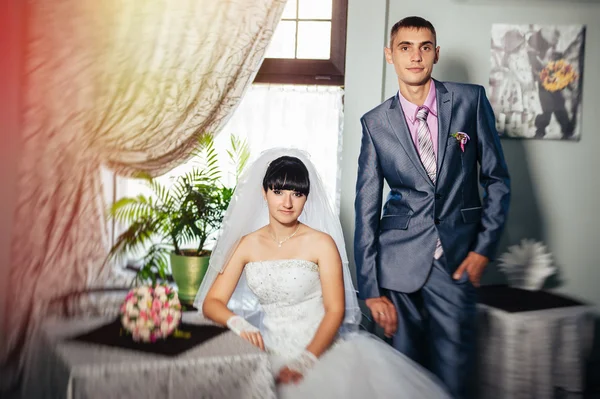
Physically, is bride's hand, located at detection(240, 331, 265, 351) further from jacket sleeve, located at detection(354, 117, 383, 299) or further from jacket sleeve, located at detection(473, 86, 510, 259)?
jacket sleeve, located at detection(473, 86, 510, 259)

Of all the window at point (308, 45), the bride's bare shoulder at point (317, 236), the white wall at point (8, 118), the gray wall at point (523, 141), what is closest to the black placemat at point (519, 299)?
the gray wall at point (523, 141)

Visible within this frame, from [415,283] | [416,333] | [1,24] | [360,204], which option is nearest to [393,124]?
[360,204]

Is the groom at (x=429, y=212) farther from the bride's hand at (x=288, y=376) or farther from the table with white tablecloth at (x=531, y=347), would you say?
the bride's hand at (x=288, y=376)

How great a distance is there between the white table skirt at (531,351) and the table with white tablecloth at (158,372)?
1224mm

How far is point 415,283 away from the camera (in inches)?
88.7

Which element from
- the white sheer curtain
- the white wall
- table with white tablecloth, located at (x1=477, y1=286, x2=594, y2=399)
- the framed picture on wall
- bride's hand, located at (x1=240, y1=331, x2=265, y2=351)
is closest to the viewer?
bride's hand, located at (x1=240, y1=331, x2=265, y2=351)

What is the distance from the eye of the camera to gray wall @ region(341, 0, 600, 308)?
10.1 feet

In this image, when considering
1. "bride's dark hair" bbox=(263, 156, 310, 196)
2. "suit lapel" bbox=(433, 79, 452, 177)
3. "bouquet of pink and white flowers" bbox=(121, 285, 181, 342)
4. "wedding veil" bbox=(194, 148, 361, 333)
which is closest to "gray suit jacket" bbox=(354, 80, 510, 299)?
"suit lapel" bbox=(433, 79, 452, 177)

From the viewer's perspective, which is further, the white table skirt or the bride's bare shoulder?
the white table skirt

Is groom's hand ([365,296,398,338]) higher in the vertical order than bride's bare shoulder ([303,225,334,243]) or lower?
lower

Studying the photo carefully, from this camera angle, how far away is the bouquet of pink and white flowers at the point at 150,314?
1.92 meters

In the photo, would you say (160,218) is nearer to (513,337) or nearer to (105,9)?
(105,9)

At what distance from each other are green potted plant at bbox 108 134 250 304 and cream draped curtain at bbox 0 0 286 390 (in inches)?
6.0

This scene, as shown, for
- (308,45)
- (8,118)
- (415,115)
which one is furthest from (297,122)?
(8,118)
